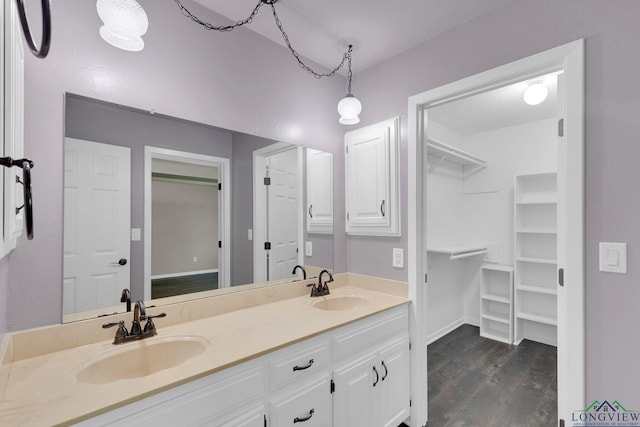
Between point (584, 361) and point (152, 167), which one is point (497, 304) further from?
point (152, 167)

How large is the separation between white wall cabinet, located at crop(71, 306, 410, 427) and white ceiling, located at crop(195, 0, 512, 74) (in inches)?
67.3

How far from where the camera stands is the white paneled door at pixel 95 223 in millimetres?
1231

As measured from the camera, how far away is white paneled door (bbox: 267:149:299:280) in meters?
1.94

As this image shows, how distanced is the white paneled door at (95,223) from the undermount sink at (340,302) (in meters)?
1.10

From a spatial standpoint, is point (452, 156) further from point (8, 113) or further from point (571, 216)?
point (8, 113)

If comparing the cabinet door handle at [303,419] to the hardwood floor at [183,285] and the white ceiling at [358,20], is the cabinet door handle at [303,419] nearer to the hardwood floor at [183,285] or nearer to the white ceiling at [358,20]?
the hardwood floor at [183,285]

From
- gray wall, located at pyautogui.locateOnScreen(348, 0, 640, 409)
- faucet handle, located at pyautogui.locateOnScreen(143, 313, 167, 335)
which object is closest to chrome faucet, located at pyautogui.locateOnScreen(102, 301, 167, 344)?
faucet handle, located at pyautogui.locateOnScreen(143, 313, 167, 335)

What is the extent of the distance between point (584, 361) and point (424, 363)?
875 millimetres

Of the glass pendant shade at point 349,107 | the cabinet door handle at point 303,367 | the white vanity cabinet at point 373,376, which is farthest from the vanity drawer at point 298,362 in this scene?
the glass pendant shade at point 349,107

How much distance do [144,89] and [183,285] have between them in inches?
38.8

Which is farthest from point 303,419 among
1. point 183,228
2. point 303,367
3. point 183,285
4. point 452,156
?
point 452,156

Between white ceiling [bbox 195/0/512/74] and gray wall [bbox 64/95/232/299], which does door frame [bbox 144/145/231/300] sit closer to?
gray wall [bbox 64/95/232/299]

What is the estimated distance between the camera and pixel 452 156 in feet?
10.8

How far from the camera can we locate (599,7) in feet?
4.24
